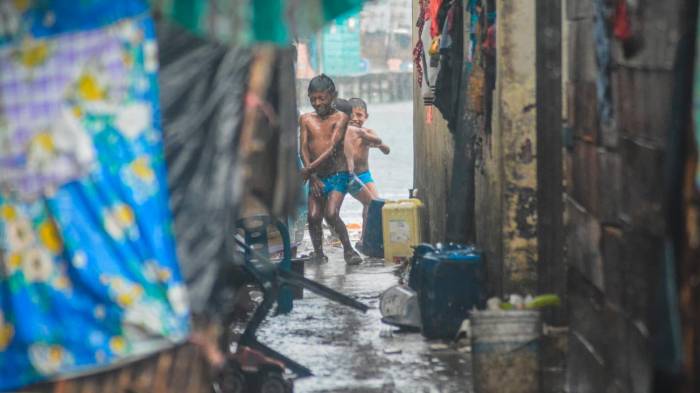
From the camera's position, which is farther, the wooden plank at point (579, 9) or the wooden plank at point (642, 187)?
the wooden plank at point (579, 9)

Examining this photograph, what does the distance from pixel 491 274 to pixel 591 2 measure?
327cm

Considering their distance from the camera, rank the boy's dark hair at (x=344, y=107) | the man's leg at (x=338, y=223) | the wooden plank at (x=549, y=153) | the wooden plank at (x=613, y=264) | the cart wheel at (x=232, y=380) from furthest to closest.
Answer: the boy's dark hair at (x=344, y=107), the man's leg at (x=338, y=223), the wooden plank at (x=549, y=153), the cart wheel at (x=232, y=380), the wooden plank at (x=613, y=264)

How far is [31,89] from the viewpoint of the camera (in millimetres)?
5316

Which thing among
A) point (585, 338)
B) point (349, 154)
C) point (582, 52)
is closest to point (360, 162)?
point (349, 154)

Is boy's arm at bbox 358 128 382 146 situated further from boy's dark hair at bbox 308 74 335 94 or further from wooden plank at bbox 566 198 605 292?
wooden plank at bbox 566 198 605 292

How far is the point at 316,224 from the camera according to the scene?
581 inches

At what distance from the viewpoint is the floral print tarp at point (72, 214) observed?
210 inches

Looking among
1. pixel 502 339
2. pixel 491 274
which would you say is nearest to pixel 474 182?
pixel 491 274

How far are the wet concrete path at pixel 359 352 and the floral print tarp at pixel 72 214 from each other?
2.96 metres

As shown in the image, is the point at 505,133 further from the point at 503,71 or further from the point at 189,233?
the point at 189,233

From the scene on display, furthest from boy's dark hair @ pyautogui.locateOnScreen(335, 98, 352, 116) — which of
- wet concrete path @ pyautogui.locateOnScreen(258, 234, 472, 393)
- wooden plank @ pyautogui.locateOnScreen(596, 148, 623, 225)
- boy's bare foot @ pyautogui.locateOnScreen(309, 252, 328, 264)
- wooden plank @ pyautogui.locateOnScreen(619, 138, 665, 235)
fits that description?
wooden plank @ pyautogui.locateOnScreen(619, 138, 665, 235)

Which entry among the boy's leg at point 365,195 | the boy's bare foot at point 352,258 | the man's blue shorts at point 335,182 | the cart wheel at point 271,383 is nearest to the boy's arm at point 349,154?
the boy's leg at point 365,195

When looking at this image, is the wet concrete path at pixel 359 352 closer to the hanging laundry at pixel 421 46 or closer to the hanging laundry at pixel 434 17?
the hanging laundry at pixel 434 17

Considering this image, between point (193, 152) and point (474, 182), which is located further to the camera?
point (474, 182)
